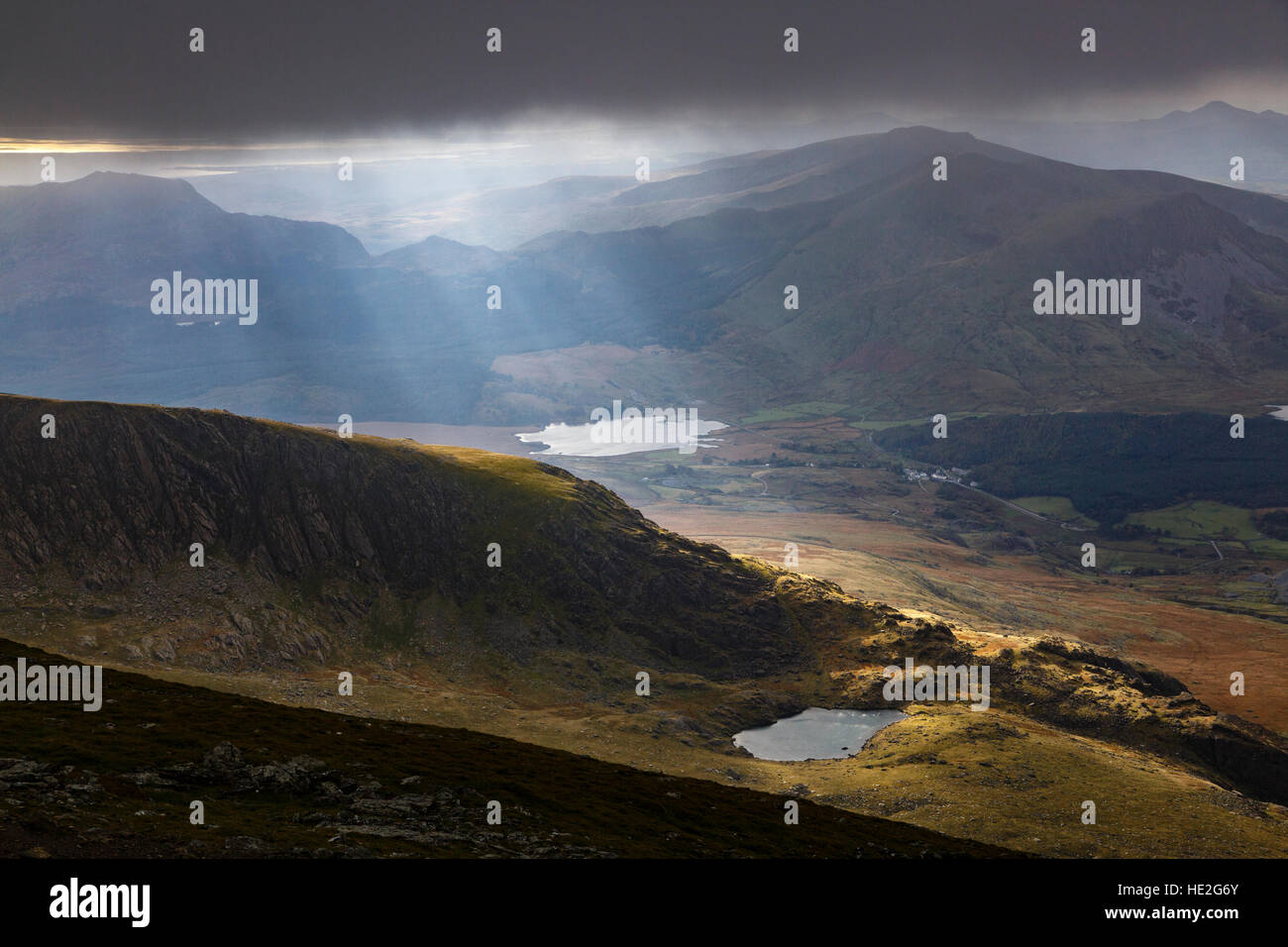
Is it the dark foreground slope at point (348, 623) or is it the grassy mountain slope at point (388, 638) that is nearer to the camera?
the grassy mountain slope at point (388, 638)

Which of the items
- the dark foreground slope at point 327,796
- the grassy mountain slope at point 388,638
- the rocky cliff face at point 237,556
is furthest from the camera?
the rocky cliff face at point 237,556
